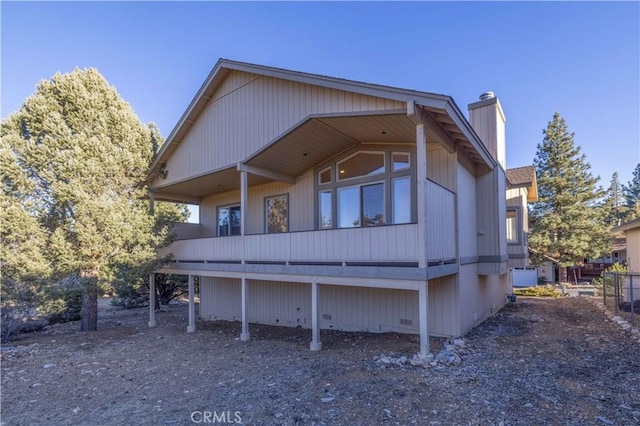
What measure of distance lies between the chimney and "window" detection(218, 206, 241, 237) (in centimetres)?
834

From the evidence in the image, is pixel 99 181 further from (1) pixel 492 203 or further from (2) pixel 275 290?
(1) pixel 492 203

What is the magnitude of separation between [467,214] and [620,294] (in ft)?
20.1

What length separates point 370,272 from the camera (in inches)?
246

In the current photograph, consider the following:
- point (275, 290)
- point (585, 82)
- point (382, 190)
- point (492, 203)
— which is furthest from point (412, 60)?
point (275, 290)

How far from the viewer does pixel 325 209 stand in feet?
30.2

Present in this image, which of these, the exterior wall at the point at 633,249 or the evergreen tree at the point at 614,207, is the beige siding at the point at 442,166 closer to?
the exterior wall at the point at 633,249

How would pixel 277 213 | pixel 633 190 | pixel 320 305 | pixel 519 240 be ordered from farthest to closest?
pixel 633 190 < pixel 519 240 < pixel 277 213 < pixel 320 305

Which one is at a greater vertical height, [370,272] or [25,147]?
[25,147]


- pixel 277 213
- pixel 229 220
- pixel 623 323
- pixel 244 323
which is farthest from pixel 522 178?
pixel 244 323

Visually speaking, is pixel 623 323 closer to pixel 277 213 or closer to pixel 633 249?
pixel 633 249

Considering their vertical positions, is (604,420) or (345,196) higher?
(345,196)

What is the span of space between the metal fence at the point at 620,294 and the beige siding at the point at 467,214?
4.40 metres

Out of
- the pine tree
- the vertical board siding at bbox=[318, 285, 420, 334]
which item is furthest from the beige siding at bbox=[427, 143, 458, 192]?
the pine tree

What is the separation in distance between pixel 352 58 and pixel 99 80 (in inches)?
445
